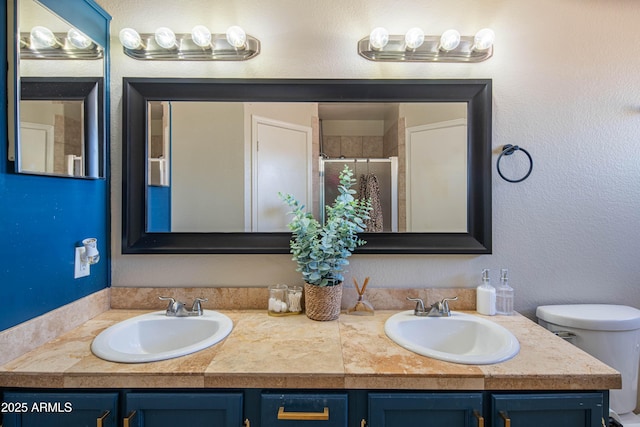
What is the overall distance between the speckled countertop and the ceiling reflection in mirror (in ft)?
1.90

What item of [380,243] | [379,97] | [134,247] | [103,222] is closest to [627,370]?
[380,243]

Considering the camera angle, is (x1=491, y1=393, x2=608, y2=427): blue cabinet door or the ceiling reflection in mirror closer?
(x1=491, y1=393, x2=608, y2=427): blue cabinet door

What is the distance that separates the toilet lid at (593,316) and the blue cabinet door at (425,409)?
68 centimetres

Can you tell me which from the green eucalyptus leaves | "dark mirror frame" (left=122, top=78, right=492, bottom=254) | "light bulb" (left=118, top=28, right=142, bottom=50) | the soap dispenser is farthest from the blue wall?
the soap dispenser

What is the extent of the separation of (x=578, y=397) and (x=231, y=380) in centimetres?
100

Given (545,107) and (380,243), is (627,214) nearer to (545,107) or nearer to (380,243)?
(545,107)

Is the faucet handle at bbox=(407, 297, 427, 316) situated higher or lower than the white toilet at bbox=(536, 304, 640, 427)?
higher

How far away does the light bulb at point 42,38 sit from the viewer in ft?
3.43

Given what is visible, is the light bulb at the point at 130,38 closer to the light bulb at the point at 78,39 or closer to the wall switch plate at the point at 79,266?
the light bulb at the point at 78,39

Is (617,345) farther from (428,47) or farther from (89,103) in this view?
(89,103)

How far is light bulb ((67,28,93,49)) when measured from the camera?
122cm

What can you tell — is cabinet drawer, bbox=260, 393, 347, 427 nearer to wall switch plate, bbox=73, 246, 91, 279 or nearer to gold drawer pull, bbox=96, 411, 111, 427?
gold drawer pull, bbox=96, 411, 111, 427

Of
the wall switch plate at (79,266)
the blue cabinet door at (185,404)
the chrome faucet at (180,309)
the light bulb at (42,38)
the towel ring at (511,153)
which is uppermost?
the light bulb at (42,38)

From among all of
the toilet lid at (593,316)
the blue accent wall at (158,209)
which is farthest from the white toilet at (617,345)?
the blue accent wall at (158,209)
